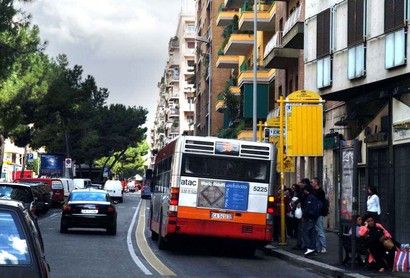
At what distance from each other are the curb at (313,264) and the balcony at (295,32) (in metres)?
11.2

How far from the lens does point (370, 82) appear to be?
26.6 meters

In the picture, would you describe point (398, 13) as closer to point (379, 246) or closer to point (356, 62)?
point (356, 62)

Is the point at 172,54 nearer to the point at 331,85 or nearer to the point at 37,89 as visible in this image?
the point at 37,89

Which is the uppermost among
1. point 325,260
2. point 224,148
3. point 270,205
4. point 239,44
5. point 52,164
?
point 239,44

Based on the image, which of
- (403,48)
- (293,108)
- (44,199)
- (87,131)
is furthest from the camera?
(87,131)

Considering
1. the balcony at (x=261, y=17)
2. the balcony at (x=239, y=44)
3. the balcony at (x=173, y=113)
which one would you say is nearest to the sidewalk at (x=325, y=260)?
the balcony at (x=261, y=17)

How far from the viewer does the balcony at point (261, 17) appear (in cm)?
4856

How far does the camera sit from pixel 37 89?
59.0 m

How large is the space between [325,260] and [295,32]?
15.0 meters

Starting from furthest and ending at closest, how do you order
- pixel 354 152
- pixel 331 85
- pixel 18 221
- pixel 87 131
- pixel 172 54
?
pixel 172 54
pixel 87 131
pixel 331 85
pixel 354 152
pixel 18 221

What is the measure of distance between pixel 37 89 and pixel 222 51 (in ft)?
40.0

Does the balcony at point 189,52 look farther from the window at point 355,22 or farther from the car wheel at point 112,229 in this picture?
the window at point 355,22

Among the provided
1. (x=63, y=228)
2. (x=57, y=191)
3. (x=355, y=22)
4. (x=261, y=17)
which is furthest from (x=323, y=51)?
(x=57, y=191)

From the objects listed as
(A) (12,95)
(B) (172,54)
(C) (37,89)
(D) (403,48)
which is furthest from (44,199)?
(B) (172,54)
